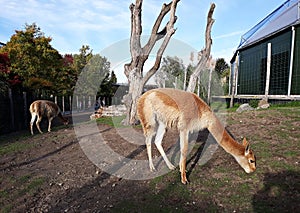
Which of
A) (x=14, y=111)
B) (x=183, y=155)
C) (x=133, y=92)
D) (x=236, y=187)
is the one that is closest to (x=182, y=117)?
(x=183, y=155)

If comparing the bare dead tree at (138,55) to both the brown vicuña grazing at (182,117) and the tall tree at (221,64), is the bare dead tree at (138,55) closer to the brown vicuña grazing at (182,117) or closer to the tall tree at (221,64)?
the brown vicuña grazing at (182,117)

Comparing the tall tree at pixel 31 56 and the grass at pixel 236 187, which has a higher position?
the tall tree at pixel 31 56

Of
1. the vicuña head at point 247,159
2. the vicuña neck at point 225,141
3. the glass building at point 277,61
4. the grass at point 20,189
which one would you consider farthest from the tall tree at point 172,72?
the grass at point 20,189

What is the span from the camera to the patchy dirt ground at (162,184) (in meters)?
3.74

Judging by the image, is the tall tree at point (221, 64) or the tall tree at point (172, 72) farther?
the tall tree at point (221, 64)

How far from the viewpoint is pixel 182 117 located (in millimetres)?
4898

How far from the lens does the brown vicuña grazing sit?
473 cm

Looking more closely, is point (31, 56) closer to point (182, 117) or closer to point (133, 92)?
point (133, 92)

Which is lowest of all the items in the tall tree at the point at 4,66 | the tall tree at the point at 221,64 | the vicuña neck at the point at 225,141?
the vicuña neck at the point at 225,141

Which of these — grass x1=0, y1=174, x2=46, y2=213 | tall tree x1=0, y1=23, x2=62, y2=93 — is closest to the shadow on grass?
grass x1=0, y1=174, x2=46, y2=213

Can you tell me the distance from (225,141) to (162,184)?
1631mm

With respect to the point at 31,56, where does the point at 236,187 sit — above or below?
below

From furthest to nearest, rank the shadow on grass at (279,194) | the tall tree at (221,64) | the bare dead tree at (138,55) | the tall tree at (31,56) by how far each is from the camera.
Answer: the tall tree at (221,64) < the tall tree at (31,56) < the bare dead tree at (138,55) < the shadow on grass at (279,194)

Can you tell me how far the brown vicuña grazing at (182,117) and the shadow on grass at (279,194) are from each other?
2.20 feet
